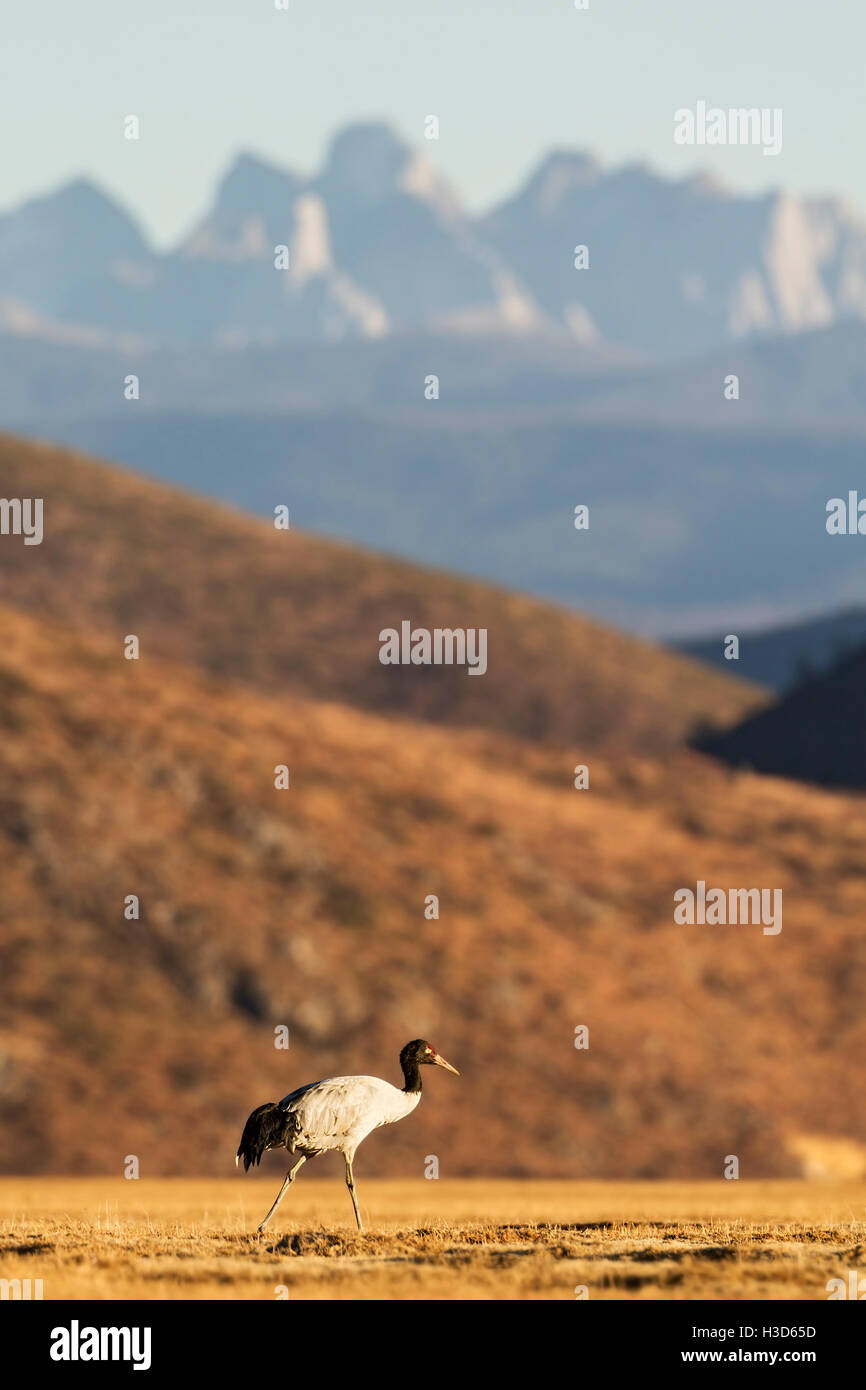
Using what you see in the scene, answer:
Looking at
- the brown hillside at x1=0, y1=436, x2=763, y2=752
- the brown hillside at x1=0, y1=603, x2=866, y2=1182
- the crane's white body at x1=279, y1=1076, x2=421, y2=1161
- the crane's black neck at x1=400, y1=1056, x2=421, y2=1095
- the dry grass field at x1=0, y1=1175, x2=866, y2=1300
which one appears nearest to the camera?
the dry grass field at x1=0, y1=1175, x2=866, y2=1300

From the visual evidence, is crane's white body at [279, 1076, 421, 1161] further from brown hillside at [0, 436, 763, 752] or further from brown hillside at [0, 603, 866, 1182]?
brown hillside at [0, 436, 763, 752]

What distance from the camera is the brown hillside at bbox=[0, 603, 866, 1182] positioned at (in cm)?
6412

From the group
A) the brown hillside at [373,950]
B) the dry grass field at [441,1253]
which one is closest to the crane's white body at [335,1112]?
the dry grass field at [441,1253]

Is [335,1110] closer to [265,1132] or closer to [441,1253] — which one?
[265,1132]

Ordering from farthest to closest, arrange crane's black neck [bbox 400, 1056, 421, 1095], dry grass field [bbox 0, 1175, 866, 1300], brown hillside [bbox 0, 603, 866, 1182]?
brown hillside [bbox 0, 603, 866, 1182], crane's black neck [bbox 400, 1056, 421, 1095], dry grass field [bbox 0, 1175, 866, 1300]

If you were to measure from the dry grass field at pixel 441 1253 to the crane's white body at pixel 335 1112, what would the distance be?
2.79 feet

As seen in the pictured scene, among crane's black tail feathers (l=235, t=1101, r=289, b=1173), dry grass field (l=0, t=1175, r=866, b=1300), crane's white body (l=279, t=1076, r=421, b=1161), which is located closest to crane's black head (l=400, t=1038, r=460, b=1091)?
crane's white body (l=279, t=1076, r=421, b=1161)

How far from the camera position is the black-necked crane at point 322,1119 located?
17188 millimetres

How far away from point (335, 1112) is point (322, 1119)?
0.39 feet

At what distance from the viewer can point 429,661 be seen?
18188 cm

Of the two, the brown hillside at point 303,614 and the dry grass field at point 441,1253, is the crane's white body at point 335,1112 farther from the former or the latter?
the brown hillside at point 303,614

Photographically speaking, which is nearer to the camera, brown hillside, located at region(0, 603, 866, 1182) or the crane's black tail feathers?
the crane's black tail feathers

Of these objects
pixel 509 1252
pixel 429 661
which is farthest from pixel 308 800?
pixel 429 661
